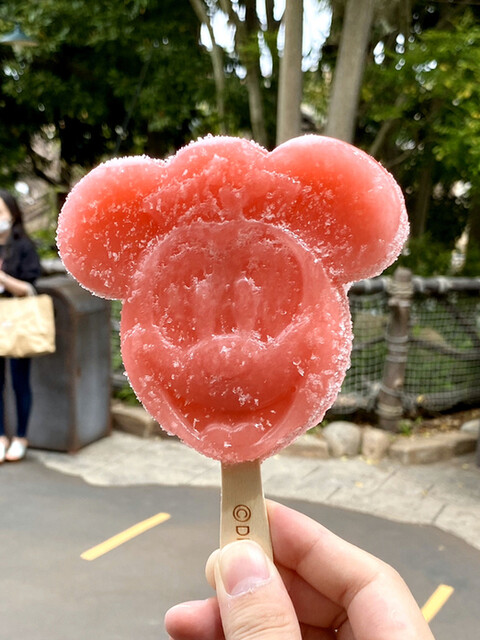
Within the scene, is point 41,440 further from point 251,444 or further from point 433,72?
point 433,72

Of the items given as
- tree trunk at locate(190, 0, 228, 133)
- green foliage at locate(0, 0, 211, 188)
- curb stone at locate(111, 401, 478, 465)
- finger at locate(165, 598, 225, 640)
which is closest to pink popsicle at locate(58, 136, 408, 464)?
finger at locate(165, 598, 225, 640)

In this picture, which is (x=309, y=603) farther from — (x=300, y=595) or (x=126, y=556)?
(x=126, y=556)

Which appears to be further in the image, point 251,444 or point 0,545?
point 0,545

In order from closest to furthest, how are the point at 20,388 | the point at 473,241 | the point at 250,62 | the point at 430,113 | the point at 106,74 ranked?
the point at 20,388, the point at 250,62, the point at 430,113, the point at 473,241, the point at 106,74

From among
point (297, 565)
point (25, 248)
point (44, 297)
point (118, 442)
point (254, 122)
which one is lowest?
point (118, 442)

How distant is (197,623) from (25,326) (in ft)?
10.6

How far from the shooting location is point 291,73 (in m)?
5.38

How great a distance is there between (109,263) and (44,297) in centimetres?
324

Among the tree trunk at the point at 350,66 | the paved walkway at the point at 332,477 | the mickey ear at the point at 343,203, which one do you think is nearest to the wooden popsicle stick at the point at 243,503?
the mickey ear at the point at 343,203

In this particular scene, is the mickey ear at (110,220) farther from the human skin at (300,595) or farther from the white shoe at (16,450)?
the white shoe at (16,450)

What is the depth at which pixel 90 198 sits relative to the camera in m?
1.64

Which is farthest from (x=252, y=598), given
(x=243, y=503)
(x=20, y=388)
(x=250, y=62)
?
(x=250, y=62)

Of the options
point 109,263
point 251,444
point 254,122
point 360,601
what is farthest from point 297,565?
point 254,122

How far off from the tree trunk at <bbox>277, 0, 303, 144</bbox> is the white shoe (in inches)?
142
